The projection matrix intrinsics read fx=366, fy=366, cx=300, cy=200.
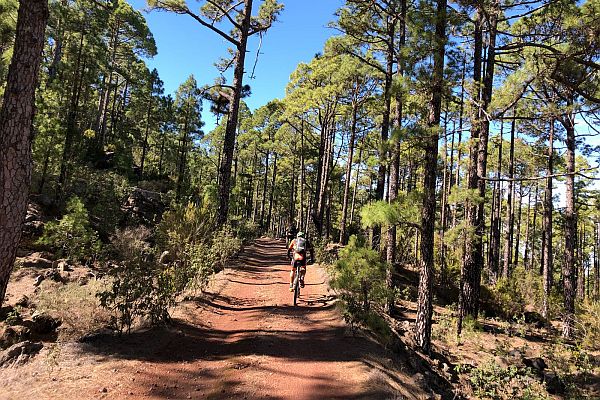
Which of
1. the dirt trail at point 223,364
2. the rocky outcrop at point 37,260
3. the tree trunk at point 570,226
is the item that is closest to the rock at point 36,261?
the rocky outcrop at point 37,260

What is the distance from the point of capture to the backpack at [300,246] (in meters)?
8.83

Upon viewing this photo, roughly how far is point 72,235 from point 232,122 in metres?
6.22

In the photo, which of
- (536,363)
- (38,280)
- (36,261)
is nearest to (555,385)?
(536,363)

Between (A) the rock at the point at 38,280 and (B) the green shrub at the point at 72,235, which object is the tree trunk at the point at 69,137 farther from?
(A) the rock at the point at 38,280

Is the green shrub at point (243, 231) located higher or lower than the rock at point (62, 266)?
higher

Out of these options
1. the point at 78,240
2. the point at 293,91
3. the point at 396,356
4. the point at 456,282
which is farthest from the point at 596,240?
the point at 78,240

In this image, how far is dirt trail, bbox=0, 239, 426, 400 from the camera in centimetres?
391

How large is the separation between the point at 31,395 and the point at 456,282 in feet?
52.1

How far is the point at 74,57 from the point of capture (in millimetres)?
19266

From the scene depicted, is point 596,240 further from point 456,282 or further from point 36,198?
point 36,198

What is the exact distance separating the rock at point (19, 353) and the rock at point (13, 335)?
0.67m

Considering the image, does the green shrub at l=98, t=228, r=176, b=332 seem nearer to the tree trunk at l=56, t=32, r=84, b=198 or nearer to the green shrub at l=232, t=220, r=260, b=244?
the tree trunk at l=56, t=32, r=84, b=198

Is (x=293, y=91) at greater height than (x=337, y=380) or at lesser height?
greater

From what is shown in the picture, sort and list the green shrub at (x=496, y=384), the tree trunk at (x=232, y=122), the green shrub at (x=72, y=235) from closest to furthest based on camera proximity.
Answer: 1. the green shrub at (x=496, y=384)
2. the green shrub at (x=72, y=235)
3. the tree trunk at (x=232, y=122)
